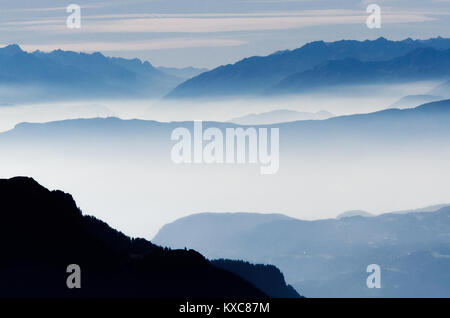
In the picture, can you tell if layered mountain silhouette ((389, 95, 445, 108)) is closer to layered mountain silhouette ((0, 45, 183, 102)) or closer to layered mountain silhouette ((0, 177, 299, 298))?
layered mountain silhouette ((0, 45, 183, 102))

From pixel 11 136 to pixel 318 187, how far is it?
28.8 metres

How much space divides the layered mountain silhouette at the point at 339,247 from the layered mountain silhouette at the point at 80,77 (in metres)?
12.9

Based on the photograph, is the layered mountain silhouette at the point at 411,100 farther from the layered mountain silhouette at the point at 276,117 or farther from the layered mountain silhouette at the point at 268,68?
the layered mountain silhouette at the point at 276,117

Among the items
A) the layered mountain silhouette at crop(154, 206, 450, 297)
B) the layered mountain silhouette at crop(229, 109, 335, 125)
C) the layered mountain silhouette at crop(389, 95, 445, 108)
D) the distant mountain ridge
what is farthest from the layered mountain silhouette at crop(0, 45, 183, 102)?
the layered mountain silhouette at crop(389, 95, 445, 108)

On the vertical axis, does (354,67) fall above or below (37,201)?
above

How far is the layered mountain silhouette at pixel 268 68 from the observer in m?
62.8

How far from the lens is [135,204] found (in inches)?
2270

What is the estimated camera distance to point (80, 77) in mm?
74000

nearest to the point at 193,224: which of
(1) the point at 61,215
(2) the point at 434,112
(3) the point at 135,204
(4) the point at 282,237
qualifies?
(3) the point at 135,204

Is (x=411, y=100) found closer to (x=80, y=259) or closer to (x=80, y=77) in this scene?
(x=80, y=77)

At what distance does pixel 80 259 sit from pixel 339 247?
75.3 meters

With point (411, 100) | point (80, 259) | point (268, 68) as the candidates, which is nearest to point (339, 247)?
point (411, 100)

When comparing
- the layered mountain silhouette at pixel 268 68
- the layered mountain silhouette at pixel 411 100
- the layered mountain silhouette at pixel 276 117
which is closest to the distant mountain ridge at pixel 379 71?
the layered mountain silhouette at pixel 268 68

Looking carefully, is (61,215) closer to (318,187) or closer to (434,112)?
(318,187)
